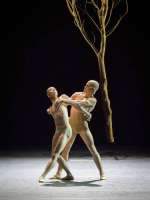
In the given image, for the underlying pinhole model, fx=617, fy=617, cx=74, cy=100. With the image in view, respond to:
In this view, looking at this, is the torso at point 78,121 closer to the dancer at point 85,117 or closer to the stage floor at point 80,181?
the dancer at point 85,117

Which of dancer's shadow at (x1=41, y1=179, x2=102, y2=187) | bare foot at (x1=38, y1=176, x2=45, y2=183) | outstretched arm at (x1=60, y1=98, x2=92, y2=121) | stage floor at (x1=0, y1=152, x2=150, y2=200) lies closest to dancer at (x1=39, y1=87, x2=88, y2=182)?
bare foot at (x1=38, y1=176, x2=45, y2=183)

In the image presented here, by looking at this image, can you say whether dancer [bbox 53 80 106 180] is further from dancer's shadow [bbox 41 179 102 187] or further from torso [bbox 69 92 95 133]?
dancer's shadow [bbox 41 179 102 187]

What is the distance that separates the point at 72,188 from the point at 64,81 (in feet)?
25.2

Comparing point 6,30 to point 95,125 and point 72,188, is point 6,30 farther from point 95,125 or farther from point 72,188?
point 72,188

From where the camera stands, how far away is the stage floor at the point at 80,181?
8.34 m

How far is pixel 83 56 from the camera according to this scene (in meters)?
16.3

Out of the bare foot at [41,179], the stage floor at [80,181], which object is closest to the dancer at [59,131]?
the bare foot at [41,179]

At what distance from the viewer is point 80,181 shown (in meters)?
9.75

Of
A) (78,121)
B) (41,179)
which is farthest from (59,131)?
(41,179)

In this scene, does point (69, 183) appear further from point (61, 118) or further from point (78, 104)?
point (78, 104)

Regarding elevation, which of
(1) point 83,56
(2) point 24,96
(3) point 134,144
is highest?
(1) point 83,56

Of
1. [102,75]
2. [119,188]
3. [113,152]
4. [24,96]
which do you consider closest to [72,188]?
[119,188]

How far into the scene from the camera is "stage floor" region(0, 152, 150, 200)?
27.3ft

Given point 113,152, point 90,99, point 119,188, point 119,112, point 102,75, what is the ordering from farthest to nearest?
1. point 119,112
2. point 113,152
3. point 102,75
4. point 90,99
5. point 119,188
